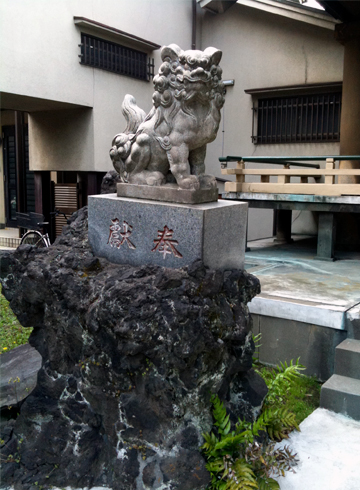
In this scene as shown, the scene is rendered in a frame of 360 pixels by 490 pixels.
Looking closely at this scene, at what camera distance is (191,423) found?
11.1ft

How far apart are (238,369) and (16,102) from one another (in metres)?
7.94

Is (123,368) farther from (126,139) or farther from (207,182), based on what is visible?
(126,139)

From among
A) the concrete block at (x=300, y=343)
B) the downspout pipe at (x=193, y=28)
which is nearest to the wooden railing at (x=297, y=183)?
the concrete block at (x=300, y=343)

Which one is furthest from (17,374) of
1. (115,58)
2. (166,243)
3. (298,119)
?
(298,119)

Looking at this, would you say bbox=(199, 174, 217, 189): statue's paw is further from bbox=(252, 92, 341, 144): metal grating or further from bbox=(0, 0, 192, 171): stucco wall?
bbox=(252, 92, 341, 144): metal grating

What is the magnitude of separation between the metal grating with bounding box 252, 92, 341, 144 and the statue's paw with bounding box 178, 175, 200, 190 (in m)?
7.76

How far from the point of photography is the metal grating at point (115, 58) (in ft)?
31.8

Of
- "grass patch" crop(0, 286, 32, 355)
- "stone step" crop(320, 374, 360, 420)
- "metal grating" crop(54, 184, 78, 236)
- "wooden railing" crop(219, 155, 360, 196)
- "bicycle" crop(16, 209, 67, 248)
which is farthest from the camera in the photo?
"metal grating" crop(54, 184, 78, 236)

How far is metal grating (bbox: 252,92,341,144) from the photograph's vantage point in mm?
10484

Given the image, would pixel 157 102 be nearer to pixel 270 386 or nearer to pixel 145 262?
pixel 145 262

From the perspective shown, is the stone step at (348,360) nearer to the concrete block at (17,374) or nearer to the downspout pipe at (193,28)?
the concrete block at (17,374)

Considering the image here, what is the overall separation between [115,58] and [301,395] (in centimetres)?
857

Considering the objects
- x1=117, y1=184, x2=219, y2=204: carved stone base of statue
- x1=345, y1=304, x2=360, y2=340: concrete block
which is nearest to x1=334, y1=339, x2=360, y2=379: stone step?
x1=345, y1=304, x2=360, y2=340: concrete block

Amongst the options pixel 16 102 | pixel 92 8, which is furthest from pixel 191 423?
pixel 92 8
